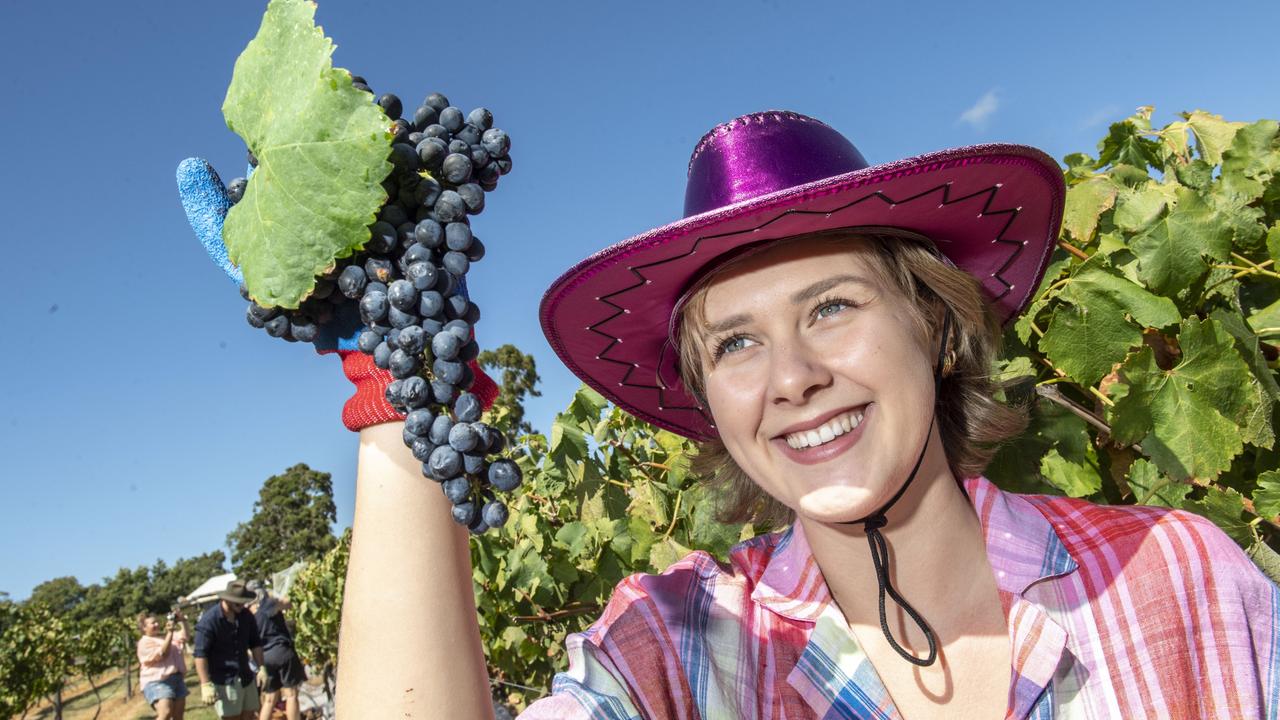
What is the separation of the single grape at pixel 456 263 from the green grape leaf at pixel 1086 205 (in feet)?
5.88

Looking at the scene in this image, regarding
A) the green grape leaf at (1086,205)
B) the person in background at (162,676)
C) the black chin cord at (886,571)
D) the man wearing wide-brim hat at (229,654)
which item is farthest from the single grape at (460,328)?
the person in background at (162,676)

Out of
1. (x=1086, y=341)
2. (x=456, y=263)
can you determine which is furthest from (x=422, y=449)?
(x=1086, y=341)

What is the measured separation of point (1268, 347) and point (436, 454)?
83.1 inches

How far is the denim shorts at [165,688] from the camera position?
9.97m

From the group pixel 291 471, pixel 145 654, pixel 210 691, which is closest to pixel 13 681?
pixel 145 654

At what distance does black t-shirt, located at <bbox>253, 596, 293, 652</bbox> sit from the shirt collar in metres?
9.83

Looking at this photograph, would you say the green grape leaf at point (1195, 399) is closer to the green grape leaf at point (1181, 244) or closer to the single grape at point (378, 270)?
the green grape leaf at point (1181, 244)

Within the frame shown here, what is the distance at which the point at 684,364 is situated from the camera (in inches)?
71.1

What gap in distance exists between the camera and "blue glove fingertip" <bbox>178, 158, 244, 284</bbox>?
1271 millimetres

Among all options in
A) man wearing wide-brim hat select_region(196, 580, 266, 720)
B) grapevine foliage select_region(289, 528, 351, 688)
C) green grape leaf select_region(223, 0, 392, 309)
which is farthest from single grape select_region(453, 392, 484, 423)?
grapevine foliage select_region(289, 528, 351, 688)

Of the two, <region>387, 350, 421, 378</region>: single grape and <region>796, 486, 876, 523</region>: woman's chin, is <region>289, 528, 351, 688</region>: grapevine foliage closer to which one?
<region>796, 486, 876, 523</region>: woman's chin

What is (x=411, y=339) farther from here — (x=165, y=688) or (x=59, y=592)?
(x=59, y=592)

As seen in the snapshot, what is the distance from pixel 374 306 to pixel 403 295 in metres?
0.04

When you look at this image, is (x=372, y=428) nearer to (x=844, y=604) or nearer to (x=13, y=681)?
(x=844, y=604)
